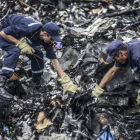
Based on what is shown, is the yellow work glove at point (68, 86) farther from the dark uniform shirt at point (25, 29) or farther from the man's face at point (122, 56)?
the man's face at point (122, 56)

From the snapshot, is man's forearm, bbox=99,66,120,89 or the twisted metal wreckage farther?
man's forearm, bbox=99,66,120,89

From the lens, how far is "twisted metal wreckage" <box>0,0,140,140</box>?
3740 mm

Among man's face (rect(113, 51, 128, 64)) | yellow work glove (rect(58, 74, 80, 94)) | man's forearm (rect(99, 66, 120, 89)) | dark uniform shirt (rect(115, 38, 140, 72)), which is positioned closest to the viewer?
dark uniform shirt (rect(115, 38, 140, 72))

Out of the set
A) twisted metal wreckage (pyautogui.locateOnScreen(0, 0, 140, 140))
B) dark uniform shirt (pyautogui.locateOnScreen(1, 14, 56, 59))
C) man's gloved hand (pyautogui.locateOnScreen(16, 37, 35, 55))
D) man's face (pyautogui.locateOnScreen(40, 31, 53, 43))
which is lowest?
twisted metal wreckage (pyautogui.locateOnScreen(0, 0, 140, 140))

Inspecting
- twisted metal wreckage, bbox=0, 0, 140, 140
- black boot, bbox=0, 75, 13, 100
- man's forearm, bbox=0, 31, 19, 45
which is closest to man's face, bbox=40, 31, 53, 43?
man's forearm, bbox=0, 31, 19, 45

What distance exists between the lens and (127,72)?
4309 mm

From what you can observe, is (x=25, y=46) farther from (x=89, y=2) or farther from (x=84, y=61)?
(x=89, y=2)

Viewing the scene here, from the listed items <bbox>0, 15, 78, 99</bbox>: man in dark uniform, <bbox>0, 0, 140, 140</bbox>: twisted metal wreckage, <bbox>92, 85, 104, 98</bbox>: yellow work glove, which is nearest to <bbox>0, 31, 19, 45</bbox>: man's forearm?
A: <bbox>0, 15, 78, 99</bbox>: man in dark uniform

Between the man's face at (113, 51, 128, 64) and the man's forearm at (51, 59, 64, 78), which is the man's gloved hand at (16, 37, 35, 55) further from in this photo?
the man's face at (113, 51, 128, 64)

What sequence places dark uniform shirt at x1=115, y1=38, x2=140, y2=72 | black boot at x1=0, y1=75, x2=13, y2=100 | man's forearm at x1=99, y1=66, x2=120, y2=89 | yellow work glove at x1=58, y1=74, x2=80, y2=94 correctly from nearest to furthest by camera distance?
dark uniform shirt at x1=115, y1=38, x2=140, y2=72 < man's forearm at x1=99, y1=66, x2=120, y2=89 < yellow work glove at x1=58, y1=74, x2=80, y2=94 < black boot at x1=0, y1=75, x2=13, y2=100

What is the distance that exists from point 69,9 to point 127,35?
9.45 ft

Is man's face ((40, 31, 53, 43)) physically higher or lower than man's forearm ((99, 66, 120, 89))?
higher

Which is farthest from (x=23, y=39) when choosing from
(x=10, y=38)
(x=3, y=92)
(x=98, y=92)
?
(x=98, y=92)

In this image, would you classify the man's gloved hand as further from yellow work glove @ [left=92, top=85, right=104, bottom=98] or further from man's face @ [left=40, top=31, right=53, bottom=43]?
yellow work glove @ [left=92, top=85, right=104, bottom=98]
